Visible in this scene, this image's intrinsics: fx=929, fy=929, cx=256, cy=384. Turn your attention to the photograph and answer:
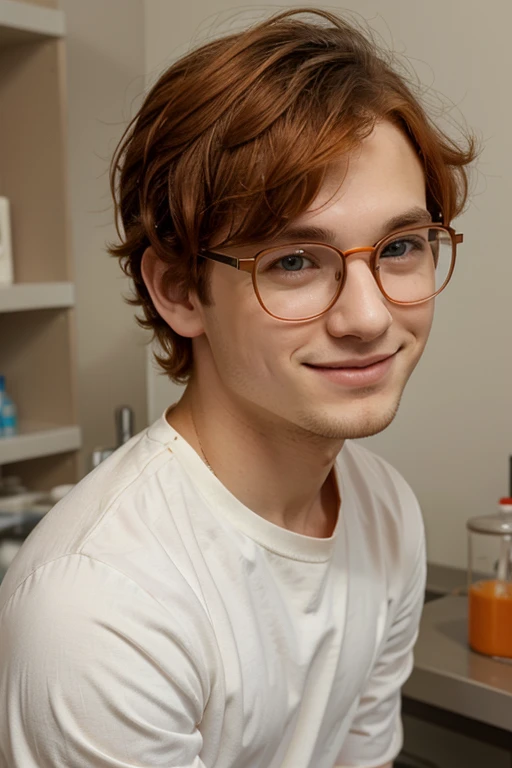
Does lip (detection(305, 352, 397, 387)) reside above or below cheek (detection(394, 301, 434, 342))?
below

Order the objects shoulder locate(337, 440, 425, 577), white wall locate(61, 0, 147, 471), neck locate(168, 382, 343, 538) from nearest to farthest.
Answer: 1. neck locate(168, 382, 343, 538)
2. shoulder locate(337, 440, 425, 577)
3. white wall locate(61, 0, 147, 471)

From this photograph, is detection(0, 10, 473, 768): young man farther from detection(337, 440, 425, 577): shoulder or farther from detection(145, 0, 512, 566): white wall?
detection(145, 0, 512, 566): white wall

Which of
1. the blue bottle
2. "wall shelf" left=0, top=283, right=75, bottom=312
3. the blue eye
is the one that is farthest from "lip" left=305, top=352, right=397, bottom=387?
the blue bottle

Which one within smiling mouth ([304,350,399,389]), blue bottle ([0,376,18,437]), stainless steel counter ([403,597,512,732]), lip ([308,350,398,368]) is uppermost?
lip ([308,350,398,368])

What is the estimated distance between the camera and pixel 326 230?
0.93 meters

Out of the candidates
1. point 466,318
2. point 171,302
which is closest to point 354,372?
point 171,302

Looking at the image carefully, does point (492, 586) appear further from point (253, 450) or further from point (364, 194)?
point (364, 194)

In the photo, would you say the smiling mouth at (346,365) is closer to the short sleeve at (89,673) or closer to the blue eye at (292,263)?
the blue eye at (292,263)

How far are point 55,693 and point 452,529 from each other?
1156mm

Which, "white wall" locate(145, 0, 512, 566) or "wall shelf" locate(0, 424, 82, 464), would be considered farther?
"wall shelf" locate(0, 424, 82, 464)

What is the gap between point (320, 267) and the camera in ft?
3.10

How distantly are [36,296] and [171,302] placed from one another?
921 mm

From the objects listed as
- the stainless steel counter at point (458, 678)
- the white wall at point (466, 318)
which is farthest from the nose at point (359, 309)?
the white wall at point (466, 318)

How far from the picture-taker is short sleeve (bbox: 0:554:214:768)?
2.74 ft
